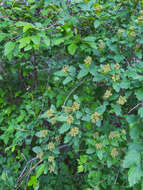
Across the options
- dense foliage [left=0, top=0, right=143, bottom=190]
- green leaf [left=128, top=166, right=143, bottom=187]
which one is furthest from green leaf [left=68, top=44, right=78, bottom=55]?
green leaf [left=128, top=166, right=143, bottom=187]

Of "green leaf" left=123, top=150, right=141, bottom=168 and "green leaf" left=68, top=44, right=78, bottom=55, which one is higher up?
"green leaf" left=68, top=44, right=78, bottom=55

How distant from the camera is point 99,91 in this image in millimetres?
1712

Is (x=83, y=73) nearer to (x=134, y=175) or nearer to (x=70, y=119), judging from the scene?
(x=70, y=119)

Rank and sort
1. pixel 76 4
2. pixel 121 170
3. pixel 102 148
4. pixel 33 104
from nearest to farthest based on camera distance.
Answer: pixel 102 148 < pixel 121 170 < pixel 76 4 < pixel 33 104

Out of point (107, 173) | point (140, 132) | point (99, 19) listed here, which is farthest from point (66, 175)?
point (99, 19)

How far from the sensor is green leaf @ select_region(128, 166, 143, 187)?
87cm

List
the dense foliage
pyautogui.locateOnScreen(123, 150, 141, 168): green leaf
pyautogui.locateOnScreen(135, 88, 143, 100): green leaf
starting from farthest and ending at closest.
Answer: the dense foliage
pyautogui.locateOnScreen(135, 88, 143, 100): green leaf
pyautogui.locateOnScreen(123, 150, 141, 168): green leaf

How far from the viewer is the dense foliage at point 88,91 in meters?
1.11

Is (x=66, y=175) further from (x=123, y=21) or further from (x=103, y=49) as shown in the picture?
(x=123, y=21)

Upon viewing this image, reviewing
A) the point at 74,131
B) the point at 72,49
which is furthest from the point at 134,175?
the point at 72,49

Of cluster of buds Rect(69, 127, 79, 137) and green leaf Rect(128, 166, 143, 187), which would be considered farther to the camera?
cluster of buds Rect(69, 127, 79, 137)

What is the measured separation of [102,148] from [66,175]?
3.37ft

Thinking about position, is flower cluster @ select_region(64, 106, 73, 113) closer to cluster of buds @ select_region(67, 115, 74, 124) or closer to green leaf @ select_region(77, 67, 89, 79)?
cluster of buds @ select_region(67, 115, 74, 124)

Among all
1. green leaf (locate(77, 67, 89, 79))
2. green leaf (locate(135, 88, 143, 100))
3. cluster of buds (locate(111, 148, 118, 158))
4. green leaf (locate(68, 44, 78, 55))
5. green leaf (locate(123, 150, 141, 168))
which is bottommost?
cluster of buds (locate(111, 148, 118, 158))
